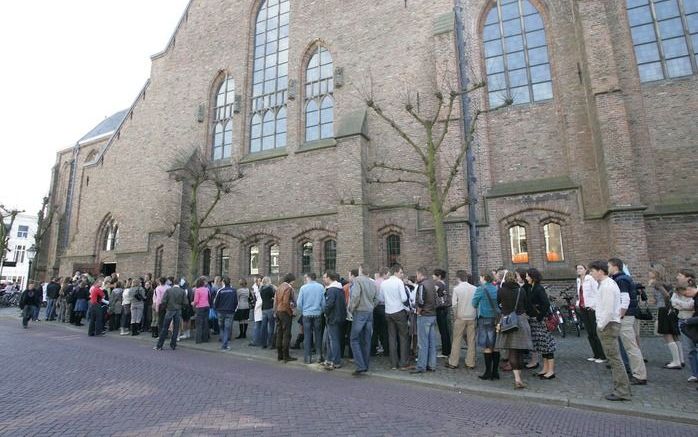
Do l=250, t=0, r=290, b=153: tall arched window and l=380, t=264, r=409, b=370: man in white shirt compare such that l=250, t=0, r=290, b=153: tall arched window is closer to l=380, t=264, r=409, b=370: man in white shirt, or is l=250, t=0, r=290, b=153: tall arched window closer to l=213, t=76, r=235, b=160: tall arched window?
l=213, t=76, r=235, b=160: tall arched window

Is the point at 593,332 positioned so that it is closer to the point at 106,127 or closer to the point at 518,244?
the point at 518,244

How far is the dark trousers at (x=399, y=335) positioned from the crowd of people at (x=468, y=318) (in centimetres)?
2

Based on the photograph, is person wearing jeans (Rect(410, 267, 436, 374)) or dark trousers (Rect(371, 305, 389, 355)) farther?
dark trousers (Rect(371, 305, 389, 355))

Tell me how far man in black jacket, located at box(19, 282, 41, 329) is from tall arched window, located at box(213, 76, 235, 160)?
9.19m

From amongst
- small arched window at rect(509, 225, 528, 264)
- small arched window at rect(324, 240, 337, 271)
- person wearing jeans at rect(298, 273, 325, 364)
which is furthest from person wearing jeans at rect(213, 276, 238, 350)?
small arched window at rect(509, 225, 528, 264)

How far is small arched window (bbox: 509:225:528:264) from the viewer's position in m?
13.7

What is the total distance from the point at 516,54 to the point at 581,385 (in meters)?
12.9

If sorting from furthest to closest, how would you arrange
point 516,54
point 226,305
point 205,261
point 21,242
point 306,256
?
point 21,242, point 205,261, point 306,256, point 516,54, point 226,305

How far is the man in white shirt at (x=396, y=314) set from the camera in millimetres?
7652

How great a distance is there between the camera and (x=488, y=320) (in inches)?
289

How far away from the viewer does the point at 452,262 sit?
13039 millimetres

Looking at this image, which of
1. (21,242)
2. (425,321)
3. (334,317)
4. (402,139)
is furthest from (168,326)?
(21,242)

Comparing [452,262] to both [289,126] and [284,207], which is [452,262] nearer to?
[284,207]

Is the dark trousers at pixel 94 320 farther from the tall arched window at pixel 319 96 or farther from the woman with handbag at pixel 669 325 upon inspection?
the woman with handbag at pixel 669 325
